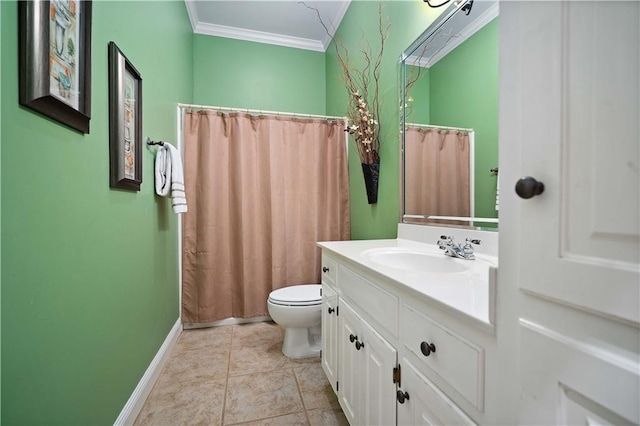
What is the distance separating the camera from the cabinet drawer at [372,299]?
84cm

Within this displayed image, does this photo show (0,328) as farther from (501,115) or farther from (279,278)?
(279,278)

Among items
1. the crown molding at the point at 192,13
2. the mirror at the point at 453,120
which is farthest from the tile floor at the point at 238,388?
the crown molding at the point at 192,13

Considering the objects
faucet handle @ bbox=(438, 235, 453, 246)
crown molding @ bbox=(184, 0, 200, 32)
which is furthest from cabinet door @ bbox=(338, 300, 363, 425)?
crown molding @ bbox=(184, 0, 200, 32)

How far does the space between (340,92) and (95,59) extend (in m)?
1.92

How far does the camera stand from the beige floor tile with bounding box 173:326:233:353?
6.88ft

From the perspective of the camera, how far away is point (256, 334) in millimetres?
2289

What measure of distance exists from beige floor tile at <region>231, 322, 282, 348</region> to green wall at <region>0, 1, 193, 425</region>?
2.14ft

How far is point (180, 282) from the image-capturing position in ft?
7.54

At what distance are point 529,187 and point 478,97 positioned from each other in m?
0.99

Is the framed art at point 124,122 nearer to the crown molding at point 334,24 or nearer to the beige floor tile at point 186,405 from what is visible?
the beige floor tile at point 186,405

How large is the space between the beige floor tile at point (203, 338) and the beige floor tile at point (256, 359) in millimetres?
200

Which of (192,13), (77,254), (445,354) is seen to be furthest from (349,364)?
(192,13)

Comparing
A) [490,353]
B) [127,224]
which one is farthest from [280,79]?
[490,353]

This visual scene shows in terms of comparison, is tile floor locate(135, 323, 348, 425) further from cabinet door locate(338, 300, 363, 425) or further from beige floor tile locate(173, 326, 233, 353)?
cabinet door locate(338, 300, 363, 425)
